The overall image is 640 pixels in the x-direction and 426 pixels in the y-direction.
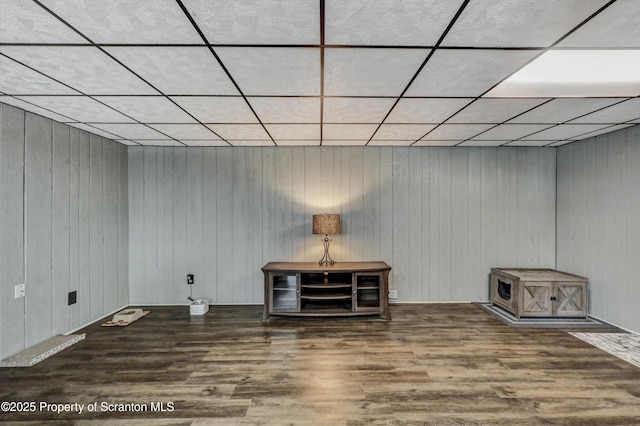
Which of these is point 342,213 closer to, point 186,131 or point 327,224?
point 327,224

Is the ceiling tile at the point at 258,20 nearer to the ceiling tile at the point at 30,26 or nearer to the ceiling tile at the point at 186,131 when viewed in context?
the ceiling tile at the point at 30,26

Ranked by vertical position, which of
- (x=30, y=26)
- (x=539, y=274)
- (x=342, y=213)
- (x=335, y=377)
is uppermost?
(x=30, y=26)

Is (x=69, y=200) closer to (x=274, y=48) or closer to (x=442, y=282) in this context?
(x=274, y=48)

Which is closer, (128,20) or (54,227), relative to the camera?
(128,20)

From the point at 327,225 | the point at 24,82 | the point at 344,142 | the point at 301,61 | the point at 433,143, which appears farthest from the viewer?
the point at 433,143

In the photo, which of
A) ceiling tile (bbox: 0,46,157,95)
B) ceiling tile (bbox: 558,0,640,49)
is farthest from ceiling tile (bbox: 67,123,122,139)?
ceiling tile (bbox: 558,0,640,49)

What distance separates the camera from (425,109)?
295cm

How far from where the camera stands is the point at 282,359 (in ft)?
9.45

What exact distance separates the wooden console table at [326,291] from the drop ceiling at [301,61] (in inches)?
70.5

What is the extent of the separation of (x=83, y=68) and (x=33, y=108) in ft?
4.60

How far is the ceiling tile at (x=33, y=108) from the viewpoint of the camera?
2.74 meters

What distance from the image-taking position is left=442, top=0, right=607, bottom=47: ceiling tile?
4.85ft

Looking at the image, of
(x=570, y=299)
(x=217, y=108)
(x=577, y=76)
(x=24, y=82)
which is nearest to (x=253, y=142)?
(x=217, y=108)

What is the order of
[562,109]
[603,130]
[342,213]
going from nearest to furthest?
[562,109]
[603,130]
[342,213]
